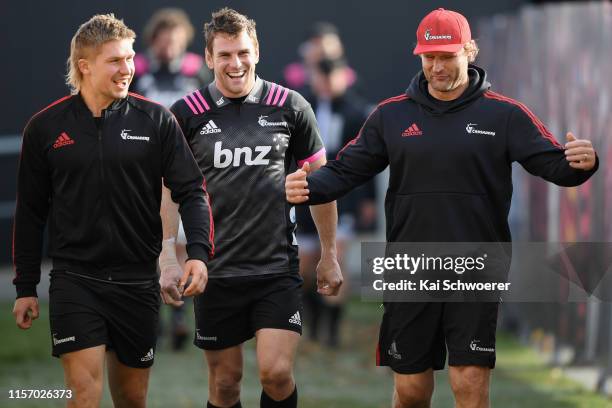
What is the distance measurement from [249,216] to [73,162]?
1.14 m

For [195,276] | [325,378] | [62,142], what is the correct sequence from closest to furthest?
[195,276], [62,142], [325,378]

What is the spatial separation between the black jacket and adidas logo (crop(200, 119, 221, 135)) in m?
0.45

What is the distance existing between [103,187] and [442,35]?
6.30ft

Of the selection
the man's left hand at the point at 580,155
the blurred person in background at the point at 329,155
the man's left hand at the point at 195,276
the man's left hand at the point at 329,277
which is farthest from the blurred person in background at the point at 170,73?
the man's left hand at the point at 580,155

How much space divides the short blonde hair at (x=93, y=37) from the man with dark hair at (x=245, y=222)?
748 millimetres

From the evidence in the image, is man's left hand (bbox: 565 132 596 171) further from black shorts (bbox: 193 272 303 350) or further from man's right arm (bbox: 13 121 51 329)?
man's right arm (bbox: 13 121 51 329)

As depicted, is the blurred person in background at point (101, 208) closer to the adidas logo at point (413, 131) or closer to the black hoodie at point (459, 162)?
the black hoodie at point (459, 162)

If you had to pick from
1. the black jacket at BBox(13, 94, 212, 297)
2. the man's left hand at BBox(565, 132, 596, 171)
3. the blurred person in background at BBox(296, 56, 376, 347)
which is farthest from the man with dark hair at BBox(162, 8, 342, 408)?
the blurred person in background at BBox(296, 56, 376, 347)

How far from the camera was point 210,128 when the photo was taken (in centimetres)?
783

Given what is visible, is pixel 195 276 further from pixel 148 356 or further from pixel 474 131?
pixel 474 131

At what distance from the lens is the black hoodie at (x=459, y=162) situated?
7.20 m

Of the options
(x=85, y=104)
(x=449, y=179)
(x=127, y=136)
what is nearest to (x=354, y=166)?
(x=449, y=179)

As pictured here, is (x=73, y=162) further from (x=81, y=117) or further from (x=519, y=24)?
(x=519, y=24)

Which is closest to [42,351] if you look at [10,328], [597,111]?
[10,328]
